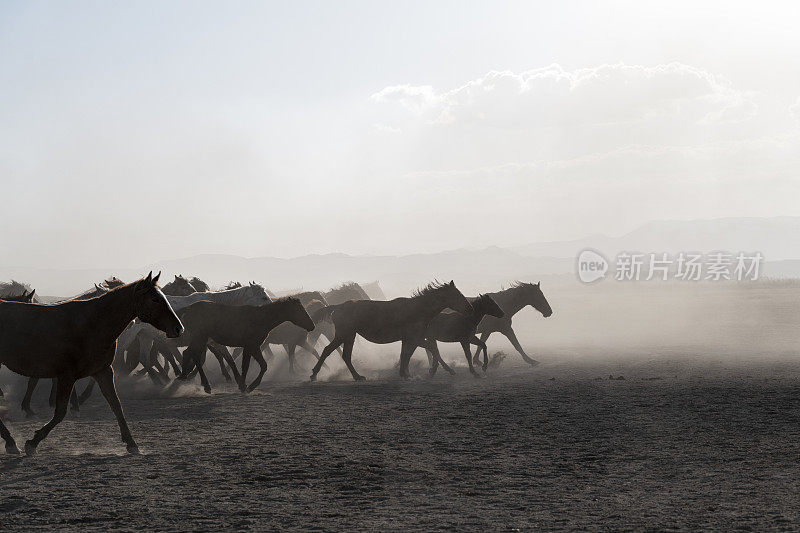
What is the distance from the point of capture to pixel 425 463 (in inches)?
359

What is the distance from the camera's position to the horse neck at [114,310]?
9516 mm

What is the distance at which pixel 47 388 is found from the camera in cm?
1697

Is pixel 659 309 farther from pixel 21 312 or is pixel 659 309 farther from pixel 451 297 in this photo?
pixel 21 312

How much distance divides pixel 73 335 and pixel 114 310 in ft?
1.77

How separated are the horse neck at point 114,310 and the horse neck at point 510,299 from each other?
14736 mm

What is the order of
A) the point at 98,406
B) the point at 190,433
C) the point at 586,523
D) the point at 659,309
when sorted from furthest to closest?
1. the point at 659,309
2. the point at 98,406
3. the point at 190,433
4. the point at 586,523

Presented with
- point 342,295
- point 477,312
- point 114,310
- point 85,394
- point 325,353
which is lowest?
point 85,394

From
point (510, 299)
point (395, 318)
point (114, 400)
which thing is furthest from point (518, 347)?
point (114, 400)

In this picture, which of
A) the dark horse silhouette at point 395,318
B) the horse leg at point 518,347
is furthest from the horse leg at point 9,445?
the horse leg at point 518,347

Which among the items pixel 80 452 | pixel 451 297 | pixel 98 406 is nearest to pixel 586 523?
pixel 80 452

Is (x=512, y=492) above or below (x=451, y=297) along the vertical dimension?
below

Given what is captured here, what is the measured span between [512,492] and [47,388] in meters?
12.4

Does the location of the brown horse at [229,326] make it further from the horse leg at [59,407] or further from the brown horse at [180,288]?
the horse leg at [59,407]

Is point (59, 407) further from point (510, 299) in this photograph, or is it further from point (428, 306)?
point (510, 299)
